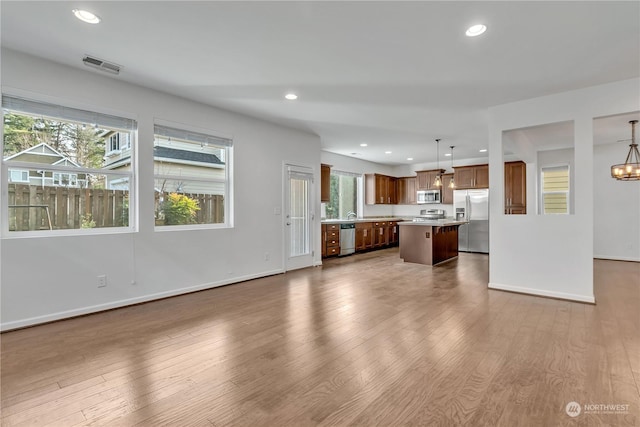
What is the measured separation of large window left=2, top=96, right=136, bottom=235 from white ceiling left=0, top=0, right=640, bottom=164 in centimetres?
58

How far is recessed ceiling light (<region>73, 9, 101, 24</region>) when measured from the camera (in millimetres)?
2380

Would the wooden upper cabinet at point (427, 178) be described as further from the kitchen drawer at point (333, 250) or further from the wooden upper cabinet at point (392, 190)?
the kitchen drawer at point (333, 250)

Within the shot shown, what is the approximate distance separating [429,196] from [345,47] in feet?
24.0

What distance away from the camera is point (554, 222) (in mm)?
3986

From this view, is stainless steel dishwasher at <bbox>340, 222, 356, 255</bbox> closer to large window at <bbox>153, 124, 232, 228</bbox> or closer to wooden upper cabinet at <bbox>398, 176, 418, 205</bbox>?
wooden upper cabinet at <bbox>398, 176, 418, 205</bbox>

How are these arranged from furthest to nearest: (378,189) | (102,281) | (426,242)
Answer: (378,189) → (426,242) → (102,281)

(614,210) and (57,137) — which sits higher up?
(57,137)

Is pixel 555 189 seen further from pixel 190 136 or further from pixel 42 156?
pixel 42 156

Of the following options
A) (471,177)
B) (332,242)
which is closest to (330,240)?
(332,242)

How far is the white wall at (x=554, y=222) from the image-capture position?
3727 millimetres

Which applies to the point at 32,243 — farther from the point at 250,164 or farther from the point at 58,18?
the point at 250,164

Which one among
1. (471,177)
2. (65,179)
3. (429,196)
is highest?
(471,177)

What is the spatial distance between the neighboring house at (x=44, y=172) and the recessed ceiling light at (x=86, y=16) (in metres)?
1.48

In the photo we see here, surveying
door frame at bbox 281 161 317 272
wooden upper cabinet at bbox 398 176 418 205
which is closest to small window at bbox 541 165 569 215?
wooden upper cabinet at bbox 398 176 418 205
